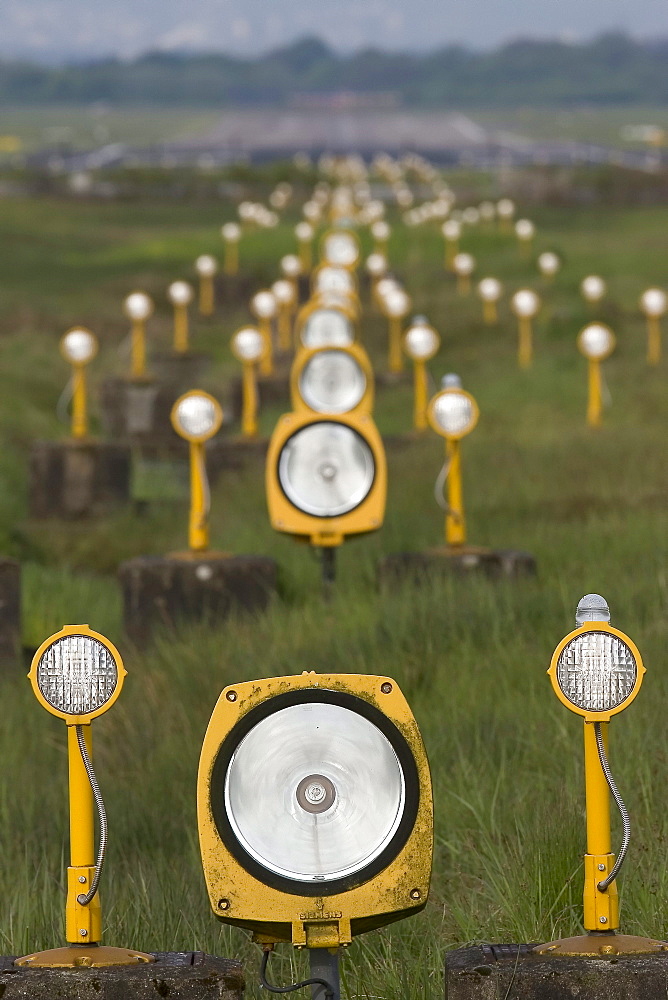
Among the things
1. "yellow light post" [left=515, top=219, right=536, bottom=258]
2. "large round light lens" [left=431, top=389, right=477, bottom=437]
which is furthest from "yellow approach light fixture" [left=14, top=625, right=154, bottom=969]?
"yellow light post" [left=515, top=219, right=536, bottom=258]

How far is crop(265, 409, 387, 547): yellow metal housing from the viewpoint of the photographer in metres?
7.72

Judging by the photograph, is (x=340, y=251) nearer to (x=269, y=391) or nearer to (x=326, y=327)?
(x=269, y=391)

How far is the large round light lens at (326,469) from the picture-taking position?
25.2 feet

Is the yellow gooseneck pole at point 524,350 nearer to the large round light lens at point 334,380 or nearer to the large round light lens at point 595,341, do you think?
the large round light lens at point 595,341

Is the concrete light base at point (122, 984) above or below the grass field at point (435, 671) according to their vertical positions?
below

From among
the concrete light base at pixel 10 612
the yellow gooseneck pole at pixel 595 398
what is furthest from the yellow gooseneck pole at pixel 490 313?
the concrete light base at pixel 10 612

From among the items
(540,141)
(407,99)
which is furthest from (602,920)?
(407,99)

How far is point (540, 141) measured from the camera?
105 metres

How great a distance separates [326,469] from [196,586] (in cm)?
114

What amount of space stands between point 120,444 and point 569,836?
9660 mm

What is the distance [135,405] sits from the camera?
18.9 meters

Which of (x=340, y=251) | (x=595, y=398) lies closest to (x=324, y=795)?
(x=595, y=398)

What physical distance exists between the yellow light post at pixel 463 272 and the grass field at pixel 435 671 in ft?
26.3

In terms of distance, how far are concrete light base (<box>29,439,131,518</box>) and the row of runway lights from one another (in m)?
10.1
